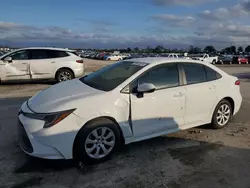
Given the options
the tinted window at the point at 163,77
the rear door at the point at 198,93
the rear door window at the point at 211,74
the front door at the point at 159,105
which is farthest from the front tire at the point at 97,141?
the rear door window at the point at 211,74

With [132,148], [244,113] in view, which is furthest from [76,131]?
[244,113]

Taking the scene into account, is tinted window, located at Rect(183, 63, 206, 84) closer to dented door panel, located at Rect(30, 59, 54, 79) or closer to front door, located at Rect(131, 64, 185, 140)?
front door, located at Rect(131, 64, 185, 140)

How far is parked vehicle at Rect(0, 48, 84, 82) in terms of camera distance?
10.7 m

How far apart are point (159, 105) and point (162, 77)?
523 mm

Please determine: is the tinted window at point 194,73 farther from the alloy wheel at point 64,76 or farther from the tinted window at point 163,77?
the alloy wheel at point 64,76

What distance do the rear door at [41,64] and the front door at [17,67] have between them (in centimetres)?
21

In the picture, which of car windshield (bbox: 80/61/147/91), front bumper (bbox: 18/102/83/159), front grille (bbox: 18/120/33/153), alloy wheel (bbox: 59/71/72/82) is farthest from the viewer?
alloy wheel (bbox: 59/71/72/82)

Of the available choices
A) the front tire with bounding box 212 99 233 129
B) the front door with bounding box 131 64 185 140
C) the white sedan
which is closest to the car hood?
the white sedan

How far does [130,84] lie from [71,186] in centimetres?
172

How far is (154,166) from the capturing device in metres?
3.84

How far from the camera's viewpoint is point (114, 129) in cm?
392

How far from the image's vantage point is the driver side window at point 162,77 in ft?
14.3

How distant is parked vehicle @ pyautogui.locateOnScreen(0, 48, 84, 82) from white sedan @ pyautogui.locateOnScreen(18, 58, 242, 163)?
6.59 metres

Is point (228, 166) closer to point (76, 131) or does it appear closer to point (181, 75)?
point (181, 75)
